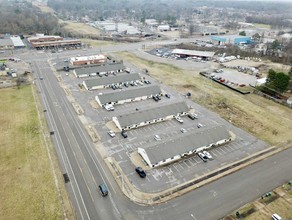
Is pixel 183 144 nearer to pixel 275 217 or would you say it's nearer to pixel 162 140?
pixel 162 140

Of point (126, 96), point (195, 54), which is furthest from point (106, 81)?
point (195, 54)

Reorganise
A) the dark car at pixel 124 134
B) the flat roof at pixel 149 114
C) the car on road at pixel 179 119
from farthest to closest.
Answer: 1. the car on road at pixel 179 119
2. the flat roof at pixel 149 114
3. the dark car at pixel 124 134

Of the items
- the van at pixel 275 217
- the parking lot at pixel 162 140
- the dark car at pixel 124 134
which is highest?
the van at pixel 275 217

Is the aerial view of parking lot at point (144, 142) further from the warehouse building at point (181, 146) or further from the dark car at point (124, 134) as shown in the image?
the dark car at point (124, 134)

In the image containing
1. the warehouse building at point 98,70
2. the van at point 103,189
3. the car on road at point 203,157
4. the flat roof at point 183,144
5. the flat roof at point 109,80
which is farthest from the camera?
the warehouse building at point 98,70

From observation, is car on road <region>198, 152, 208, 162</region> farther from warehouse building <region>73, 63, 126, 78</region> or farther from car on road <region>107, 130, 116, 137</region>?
warehouse building <region>73, 63, 126, 78</region>

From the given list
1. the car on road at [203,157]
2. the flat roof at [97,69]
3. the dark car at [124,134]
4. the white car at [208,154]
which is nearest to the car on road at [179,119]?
the white car at [208,154]

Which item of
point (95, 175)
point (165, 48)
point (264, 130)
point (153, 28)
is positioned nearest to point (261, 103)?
point (264, 130)

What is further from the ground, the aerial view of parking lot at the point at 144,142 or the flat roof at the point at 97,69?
the flat roof at the point at 97,69
